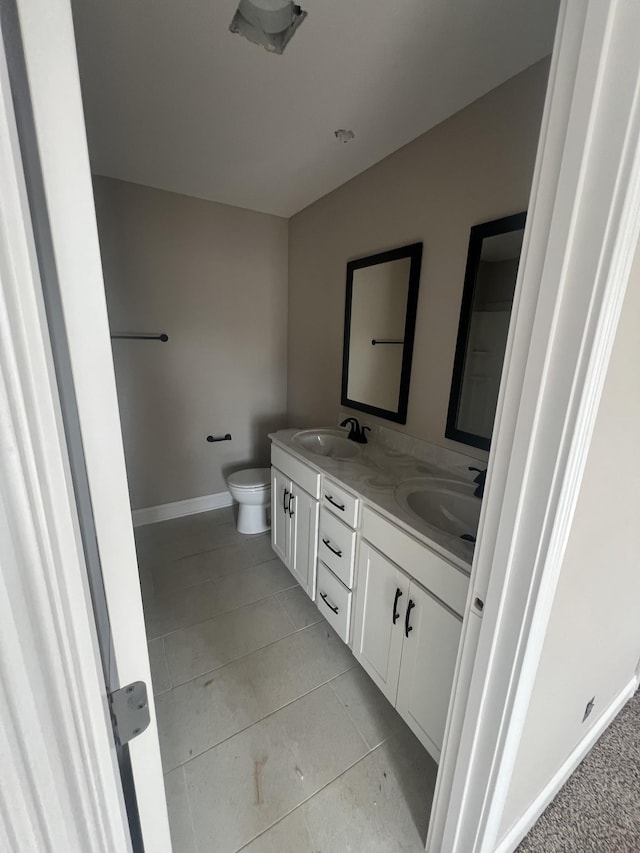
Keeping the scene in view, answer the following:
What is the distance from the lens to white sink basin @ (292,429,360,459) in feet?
6.84

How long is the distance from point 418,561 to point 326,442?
3.67ft

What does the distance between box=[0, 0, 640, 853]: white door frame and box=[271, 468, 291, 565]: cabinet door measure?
1.28 meters

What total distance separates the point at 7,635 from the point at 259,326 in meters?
2.77

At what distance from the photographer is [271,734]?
133 centimetres

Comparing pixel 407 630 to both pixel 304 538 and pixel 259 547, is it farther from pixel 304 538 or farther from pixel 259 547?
pixel 259 547

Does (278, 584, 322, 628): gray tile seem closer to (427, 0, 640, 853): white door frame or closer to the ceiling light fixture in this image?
(427, 0, 640, 853): white door frame

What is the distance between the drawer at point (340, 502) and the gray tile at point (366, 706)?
70cm

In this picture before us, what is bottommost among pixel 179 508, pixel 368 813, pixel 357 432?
pixel 368 813

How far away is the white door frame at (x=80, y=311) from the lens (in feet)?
0.99

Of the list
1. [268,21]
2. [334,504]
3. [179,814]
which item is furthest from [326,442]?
[268,21]

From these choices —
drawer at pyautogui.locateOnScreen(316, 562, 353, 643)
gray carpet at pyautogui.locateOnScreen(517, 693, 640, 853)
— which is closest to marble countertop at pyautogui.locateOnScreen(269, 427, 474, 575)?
drawer at pyautogui.locateOnScreen(316, 562, 353, 643)

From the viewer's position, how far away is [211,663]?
5.25ft

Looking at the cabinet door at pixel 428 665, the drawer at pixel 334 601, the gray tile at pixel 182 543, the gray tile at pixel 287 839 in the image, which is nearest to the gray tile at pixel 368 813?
the gray tile at pixel 287 839

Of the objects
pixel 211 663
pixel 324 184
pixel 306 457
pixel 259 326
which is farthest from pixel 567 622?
pixel 259 326
